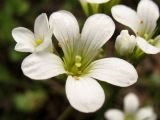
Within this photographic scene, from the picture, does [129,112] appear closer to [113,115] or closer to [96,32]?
[113,115]

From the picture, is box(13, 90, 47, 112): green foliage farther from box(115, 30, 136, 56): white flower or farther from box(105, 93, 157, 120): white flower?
box(115, 30, 136, 56): white flower

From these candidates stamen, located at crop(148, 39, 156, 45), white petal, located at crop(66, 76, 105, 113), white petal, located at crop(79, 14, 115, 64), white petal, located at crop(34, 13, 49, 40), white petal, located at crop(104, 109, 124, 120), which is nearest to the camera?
white petal, located at crop(66, 76, 105, 113)

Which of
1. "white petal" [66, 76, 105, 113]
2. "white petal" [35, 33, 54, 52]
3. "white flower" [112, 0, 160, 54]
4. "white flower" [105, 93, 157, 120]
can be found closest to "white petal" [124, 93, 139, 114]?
"white flower" [105, 93, 157, 120]

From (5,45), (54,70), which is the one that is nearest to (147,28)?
(54,70)

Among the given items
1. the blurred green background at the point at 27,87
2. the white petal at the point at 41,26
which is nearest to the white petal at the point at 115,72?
the white petal at the point at 41,26

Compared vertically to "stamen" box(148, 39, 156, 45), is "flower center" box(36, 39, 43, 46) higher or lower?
higher

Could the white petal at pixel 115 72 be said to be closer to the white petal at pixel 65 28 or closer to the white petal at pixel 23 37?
the white petal at pixel 65 28
